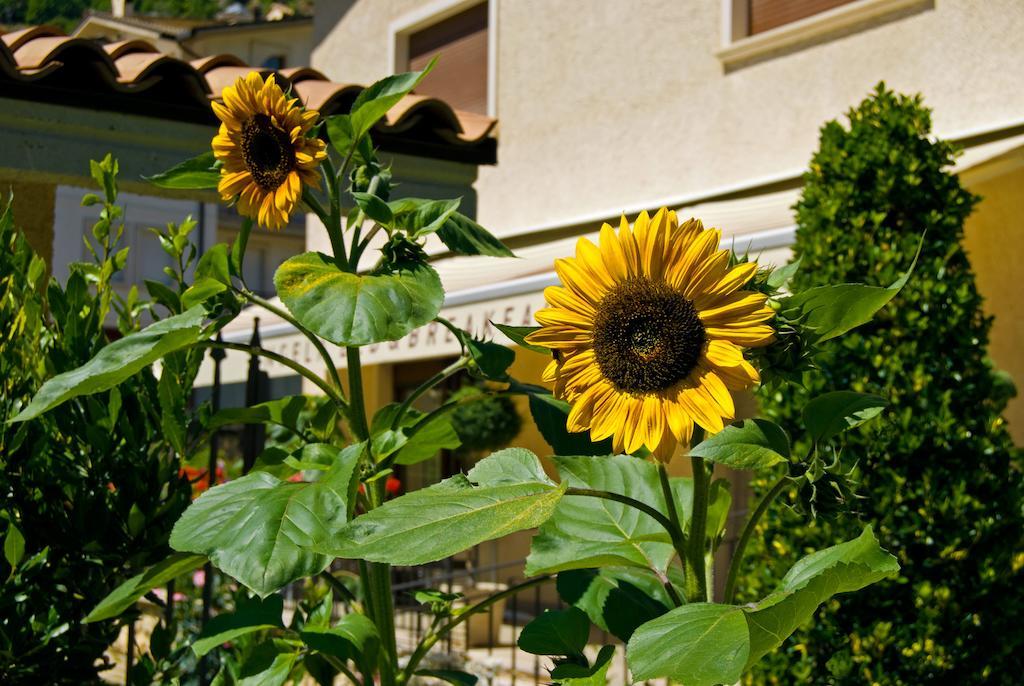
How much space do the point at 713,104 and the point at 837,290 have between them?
8752mm

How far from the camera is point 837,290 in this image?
115 cm

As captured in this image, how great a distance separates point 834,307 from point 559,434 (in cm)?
49

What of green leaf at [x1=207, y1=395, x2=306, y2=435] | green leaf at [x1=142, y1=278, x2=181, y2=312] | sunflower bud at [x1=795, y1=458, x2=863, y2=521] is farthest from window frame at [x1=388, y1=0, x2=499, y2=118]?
sunflower bud at [x1=795, y1=458, x2=863, y2=521]

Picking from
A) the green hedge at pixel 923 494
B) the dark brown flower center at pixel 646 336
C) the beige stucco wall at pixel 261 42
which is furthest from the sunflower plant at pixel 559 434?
the beige stucco wall at pixel 261 42

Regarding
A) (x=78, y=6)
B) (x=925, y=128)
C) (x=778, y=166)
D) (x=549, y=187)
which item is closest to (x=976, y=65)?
(x=778, y=166)

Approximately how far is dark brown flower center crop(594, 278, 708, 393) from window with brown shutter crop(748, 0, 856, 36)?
8211mm

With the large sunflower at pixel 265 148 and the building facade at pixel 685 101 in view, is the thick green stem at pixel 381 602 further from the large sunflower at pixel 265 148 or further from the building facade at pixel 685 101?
the building facade at pixel 685 101

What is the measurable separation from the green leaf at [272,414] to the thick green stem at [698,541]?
31.5 inches

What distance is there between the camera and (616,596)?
141 cm

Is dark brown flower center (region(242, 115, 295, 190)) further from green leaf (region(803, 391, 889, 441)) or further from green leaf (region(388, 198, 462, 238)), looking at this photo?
green leaf (region(803, 391, 889, 441))

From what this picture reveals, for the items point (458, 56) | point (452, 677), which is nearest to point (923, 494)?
point (452, 677)

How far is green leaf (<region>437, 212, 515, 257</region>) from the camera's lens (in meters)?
1.53

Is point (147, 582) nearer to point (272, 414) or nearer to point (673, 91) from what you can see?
point (272, 414)

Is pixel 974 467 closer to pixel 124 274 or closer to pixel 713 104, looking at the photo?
pixel 713 104
